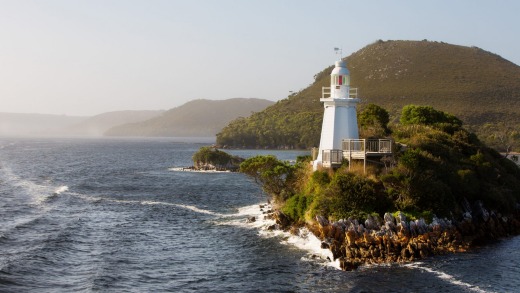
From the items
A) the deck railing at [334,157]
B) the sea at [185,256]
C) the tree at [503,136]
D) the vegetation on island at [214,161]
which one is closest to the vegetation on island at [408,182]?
the deck railing at [334,157]

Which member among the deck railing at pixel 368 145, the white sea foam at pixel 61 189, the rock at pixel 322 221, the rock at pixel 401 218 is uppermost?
the deck railing at pixel 368 145

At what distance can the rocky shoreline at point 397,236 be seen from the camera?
37031 millimetres

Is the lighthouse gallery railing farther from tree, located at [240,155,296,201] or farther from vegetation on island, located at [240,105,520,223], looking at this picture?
tree, located at [240,155,296,201]

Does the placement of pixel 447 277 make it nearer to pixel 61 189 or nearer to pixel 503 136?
pixel 61 189

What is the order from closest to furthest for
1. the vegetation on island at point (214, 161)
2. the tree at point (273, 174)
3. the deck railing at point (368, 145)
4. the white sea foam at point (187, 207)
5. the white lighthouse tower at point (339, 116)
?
the deck railing at point (368, 145) → the white lighthouse tower at point (339, 116) → the tree at point (273, 174) → the white sea foam at point (187, 207) → the vegetation on island at point (214, 161)

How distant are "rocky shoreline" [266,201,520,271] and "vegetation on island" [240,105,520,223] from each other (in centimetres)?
110

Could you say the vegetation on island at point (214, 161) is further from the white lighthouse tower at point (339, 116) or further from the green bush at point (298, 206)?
the white lighthouse tower at point (339, 116)

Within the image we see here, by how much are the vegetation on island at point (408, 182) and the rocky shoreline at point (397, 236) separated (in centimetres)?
110

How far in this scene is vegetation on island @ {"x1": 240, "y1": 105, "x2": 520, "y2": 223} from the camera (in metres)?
42.8

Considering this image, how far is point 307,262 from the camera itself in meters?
37.0

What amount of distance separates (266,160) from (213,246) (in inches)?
545

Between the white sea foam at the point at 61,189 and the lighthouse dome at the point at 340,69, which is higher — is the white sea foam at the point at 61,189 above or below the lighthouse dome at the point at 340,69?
below

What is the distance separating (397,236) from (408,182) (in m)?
6.24

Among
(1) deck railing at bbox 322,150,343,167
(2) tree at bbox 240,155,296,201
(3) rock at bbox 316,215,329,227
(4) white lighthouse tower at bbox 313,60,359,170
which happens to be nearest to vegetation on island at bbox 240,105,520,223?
(2) tree at bbox 240,155,296,201
